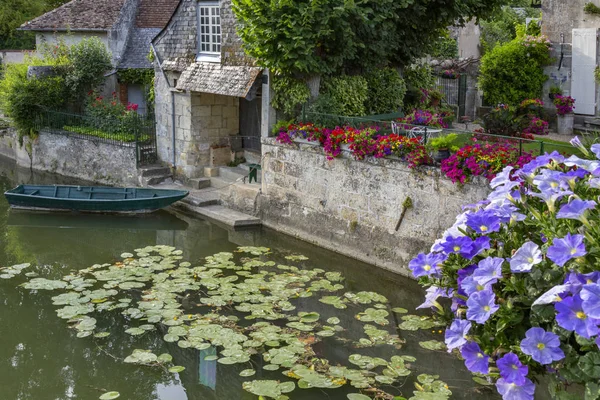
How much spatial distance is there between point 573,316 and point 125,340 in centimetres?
735

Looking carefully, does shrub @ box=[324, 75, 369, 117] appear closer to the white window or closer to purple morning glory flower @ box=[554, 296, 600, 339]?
the white window

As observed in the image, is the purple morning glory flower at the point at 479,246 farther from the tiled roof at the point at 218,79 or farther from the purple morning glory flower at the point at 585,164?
the tiled roof at the point at 218,79

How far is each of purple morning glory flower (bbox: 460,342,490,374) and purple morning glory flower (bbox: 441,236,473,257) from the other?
0.57 m

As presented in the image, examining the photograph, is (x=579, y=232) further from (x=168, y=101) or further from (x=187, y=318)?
(x=168, y=101)

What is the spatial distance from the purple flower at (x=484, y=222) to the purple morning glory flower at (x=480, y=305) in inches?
16.6

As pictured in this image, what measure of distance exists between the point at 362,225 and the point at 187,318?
4.39 metres

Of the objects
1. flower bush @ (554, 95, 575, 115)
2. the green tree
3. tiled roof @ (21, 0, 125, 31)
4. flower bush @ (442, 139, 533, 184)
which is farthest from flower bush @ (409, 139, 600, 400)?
tiled roof @ (21, 0, 125, 31)

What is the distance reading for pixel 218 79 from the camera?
16.8m

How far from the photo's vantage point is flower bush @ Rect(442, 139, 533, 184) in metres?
11.2

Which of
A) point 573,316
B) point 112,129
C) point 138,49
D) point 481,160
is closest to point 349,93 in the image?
point 481,160

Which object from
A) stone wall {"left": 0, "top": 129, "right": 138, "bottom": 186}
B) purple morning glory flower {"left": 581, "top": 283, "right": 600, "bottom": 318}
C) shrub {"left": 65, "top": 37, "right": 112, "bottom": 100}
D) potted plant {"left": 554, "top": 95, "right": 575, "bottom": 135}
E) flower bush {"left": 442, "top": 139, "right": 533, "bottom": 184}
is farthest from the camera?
shrub {"left": 65, "top": 37, "right": 112, "bottom": 100}

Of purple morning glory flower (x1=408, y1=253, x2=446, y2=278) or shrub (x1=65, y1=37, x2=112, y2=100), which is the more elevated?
shrub (x1=65, y1=37, x2=112, y2=100)

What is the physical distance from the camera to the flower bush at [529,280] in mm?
3973

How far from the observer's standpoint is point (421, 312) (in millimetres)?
11070
